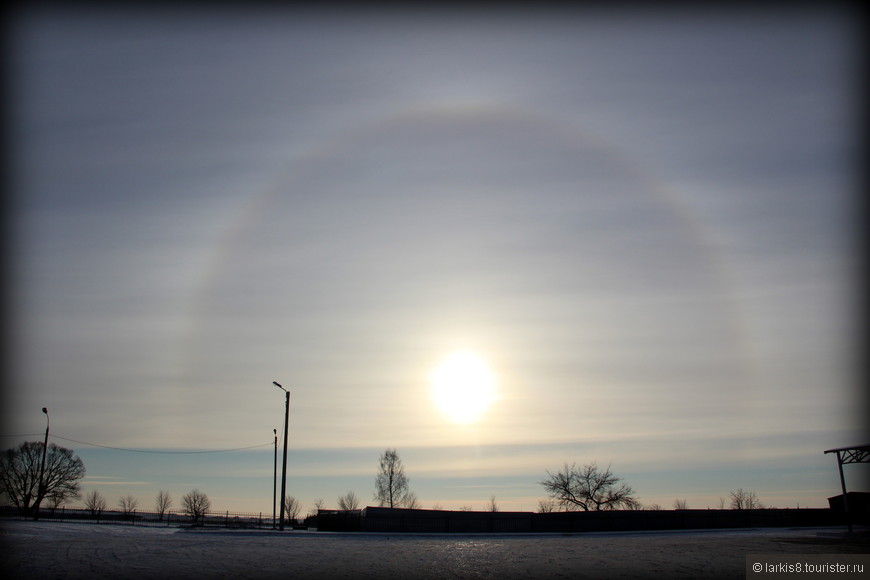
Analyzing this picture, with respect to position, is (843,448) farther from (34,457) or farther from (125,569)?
(34,457)

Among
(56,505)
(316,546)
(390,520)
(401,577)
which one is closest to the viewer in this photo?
(401,577)

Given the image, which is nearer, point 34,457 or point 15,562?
point 15,562

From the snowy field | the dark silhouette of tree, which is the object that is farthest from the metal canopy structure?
the dark silhouette of tree

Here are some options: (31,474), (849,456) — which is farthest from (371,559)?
(31,474)

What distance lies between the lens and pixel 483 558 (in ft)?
83.8

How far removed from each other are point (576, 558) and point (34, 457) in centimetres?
11121

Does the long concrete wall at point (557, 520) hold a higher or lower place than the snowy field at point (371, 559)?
lower

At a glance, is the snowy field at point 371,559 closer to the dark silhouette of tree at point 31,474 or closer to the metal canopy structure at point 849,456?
the metal canopy structure at point 849,456

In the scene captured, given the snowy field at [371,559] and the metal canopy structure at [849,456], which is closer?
the snowy field at [371,559]

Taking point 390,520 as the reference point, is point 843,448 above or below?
above

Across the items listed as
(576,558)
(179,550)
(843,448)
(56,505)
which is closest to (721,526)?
(843,448)

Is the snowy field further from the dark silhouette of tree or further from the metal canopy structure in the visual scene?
the dark silhouette of tree

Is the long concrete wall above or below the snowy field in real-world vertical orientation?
below

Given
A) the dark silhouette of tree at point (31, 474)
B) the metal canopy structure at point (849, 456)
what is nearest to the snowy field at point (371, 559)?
the metal canopy structure at point (849, 456)
